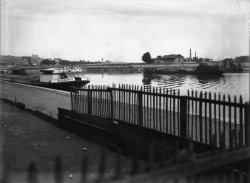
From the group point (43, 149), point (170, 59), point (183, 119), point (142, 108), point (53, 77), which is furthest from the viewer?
point (170, 59)

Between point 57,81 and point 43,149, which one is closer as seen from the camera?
point 43,149

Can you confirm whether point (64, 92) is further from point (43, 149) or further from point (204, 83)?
point (204, 83)

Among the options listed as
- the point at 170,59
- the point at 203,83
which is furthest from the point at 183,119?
the point at 170,59

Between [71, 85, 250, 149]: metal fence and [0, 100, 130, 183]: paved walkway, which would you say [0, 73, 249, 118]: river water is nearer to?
[0, 100, 130, 183]: paved walkway

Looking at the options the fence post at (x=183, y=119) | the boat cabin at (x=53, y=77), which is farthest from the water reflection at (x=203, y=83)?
the fence post at (x=183, y=119)

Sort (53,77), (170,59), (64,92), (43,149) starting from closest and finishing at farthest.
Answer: (43,149) < (64,92) < (53,77) < (170,59)

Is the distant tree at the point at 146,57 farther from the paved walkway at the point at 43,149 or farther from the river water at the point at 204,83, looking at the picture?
the paved walkway at the point at 43,149

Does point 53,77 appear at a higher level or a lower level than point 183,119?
lower

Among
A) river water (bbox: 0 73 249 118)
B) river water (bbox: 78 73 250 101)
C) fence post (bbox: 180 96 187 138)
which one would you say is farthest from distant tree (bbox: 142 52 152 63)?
fence post (bbox: 180 96 187 138)

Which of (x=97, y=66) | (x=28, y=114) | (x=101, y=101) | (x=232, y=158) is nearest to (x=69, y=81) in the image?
(x=28, y=114)

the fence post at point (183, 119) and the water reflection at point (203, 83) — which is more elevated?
the fence post at point (183, 119)

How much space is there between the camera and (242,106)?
19.8ft

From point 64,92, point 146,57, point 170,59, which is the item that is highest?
point 146,57

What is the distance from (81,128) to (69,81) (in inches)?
1574
